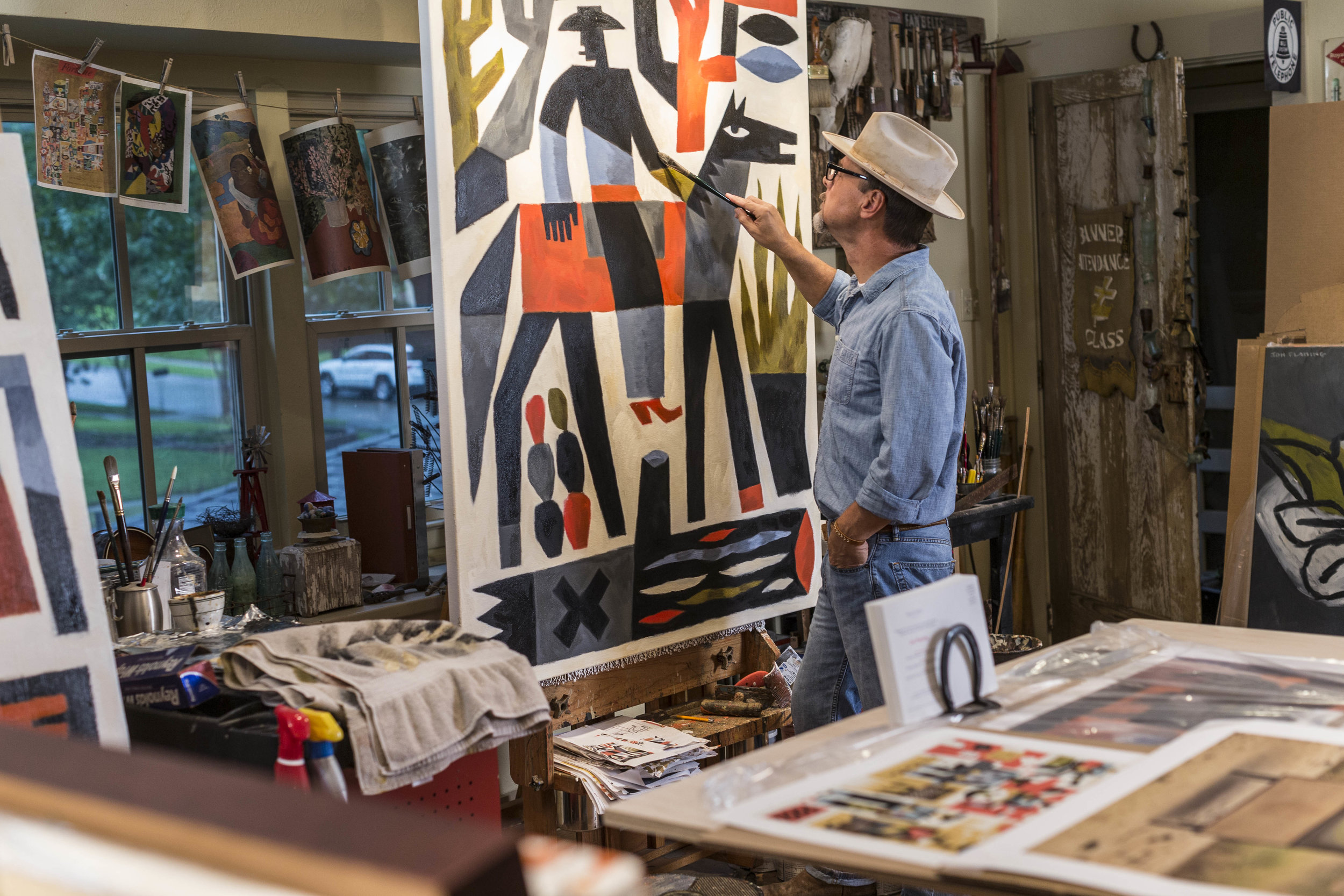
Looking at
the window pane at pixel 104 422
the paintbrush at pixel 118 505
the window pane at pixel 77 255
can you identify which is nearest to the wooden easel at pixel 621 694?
the paintbrush at pixel 118 505

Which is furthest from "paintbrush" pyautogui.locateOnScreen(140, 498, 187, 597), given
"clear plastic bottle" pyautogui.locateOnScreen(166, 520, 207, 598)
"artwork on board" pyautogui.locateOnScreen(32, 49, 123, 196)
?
"artwork on board" pyautogui.locateOnScreen(32, 49, 123, 196)

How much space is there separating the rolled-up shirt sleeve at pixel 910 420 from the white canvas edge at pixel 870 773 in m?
1.05

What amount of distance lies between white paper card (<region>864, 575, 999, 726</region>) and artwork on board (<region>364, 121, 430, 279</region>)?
6.20ft

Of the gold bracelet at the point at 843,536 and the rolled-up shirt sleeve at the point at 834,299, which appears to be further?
the rolled-up shirt sleeve at the point at 834,299

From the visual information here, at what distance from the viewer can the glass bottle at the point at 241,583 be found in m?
3.09

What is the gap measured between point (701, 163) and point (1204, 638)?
160cm

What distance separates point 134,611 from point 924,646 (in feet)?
5.17

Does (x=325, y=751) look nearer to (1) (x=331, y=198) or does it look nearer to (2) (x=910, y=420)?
(2) (x=910, y=420)

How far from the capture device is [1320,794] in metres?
1.34

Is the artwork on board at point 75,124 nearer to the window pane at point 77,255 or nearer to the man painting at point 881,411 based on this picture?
the window pane at point 77,255

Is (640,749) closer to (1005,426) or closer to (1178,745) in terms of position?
(1178,745)

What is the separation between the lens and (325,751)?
1672 mm

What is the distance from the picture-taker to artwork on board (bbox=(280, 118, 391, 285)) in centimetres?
307

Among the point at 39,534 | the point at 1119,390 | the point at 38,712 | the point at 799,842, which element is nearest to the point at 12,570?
the point at 39,534
